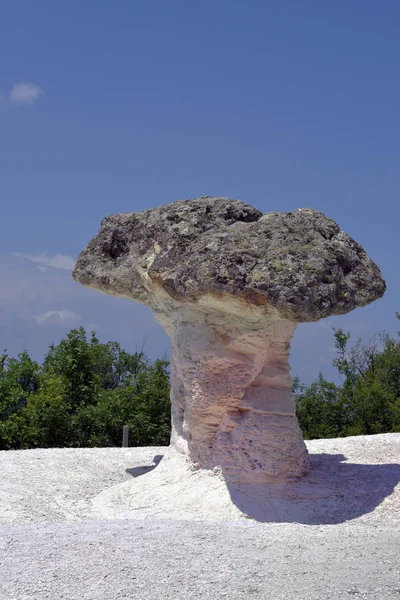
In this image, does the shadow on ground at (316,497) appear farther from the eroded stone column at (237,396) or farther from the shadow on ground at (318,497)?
the eroded stone column at (237,396)

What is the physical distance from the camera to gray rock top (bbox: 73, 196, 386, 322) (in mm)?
10102

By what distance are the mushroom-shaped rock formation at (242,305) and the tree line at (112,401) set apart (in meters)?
9.09

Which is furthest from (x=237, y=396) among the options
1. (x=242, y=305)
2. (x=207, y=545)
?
(x=207, y=545)

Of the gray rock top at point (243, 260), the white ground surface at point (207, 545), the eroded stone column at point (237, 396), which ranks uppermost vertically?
the gray rock top at point (243, 260)

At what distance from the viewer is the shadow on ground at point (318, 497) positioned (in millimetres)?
10398

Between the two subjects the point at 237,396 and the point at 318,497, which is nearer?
the point at 318,497

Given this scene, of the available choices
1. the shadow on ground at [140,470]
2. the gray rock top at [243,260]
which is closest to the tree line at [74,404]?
the shadow on ground at [140,470]

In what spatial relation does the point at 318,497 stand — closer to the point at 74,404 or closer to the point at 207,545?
the point at 207,545

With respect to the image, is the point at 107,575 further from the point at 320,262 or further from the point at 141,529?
the point at 320,262

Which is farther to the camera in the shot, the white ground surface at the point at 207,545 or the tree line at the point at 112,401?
the tree line at the point at 112,401

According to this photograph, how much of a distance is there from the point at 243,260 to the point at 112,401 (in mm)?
11561

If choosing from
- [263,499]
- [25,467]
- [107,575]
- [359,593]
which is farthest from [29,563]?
[25,467]

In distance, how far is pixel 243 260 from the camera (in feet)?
34.1

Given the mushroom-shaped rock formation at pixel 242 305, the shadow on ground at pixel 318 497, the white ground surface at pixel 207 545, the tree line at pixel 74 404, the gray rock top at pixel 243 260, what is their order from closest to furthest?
the white ground surface at pixel 207 545 < the gray rock top at pixel 243 260 < the mushroom-shaped rock formation at pixel 242 305 < the shadow on ground at pixel 318 497 < the tree line at pixel 74 404
